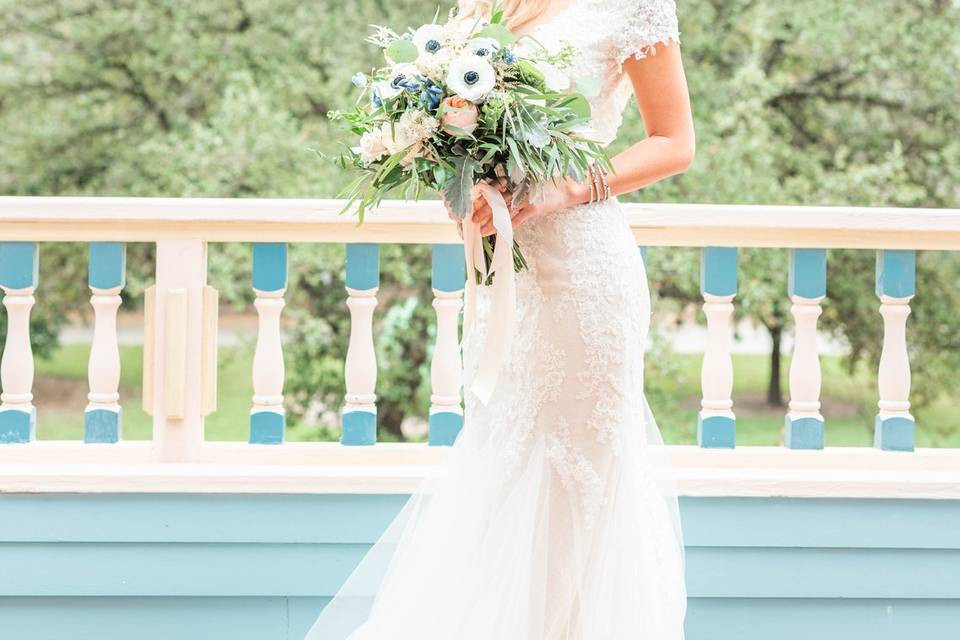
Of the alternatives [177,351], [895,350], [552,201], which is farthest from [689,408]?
[552,201]

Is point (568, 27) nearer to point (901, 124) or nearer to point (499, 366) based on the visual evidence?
point (499, 366)

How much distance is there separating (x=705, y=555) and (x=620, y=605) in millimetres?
763

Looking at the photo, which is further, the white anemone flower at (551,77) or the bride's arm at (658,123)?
the bride's arm at (658,123)

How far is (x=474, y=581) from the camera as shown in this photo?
260 centimetres

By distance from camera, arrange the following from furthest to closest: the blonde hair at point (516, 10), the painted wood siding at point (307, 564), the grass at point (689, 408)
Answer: the grass at point (689, 408) < the painted wood siding at point (307, 564) < the blonde hair at point (516, 10)

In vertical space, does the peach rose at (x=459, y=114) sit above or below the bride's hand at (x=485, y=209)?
above

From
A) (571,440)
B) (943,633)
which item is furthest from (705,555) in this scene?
(571,440)

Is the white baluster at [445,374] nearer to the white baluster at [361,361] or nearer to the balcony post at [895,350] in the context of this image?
the white baluster at [361,361]

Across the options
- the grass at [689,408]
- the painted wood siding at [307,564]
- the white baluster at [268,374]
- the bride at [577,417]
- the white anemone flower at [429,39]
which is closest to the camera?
the white anemone flower at [429,39]

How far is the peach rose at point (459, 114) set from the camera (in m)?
2.18

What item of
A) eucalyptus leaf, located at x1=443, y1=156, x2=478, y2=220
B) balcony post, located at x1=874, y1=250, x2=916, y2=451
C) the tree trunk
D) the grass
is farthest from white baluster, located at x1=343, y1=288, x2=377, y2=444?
the tree trunk

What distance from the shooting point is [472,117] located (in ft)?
7.20

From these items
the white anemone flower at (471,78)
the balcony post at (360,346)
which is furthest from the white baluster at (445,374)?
the white anemone flower at (471,78)

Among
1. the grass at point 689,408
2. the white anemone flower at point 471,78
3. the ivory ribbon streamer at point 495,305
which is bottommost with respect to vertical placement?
the ivory ribbon streamer at point 495,305
